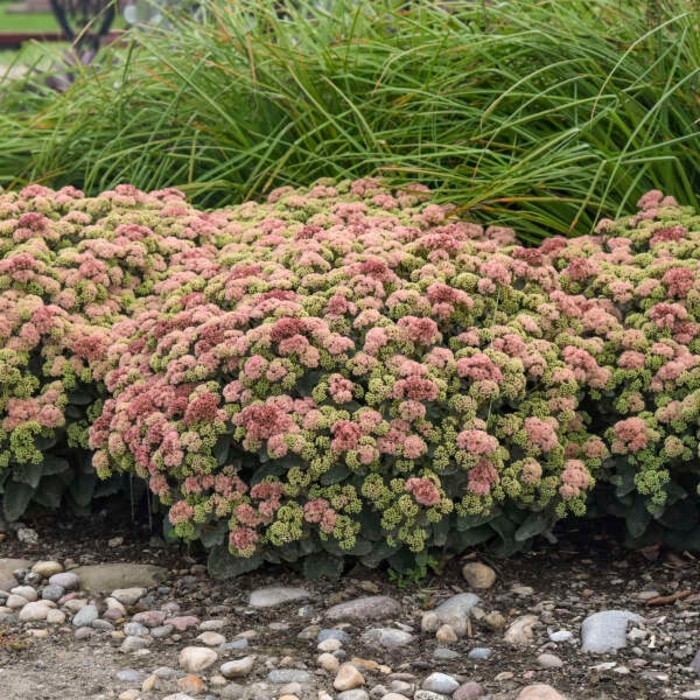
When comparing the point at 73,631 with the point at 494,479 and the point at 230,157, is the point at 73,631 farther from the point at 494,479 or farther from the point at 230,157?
the point at 230,157

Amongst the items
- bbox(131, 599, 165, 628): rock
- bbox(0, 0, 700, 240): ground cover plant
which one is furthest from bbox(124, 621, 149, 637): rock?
bbox(0, 0, 700, 240): ground cover plant

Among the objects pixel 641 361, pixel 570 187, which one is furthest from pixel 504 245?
pixel 641 361

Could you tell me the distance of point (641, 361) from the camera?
140 inches

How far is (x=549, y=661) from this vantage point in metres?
3.04

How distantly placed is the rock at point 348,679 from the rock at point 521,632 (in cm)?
46

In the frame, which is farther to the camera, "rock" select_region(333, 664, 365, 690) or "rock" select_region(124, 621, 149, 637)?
"rock" select_region(124, 621, 149, 637)

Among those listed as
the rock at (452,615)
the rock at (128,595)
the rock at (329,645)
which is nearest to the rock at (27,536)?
the rock at (128,595)

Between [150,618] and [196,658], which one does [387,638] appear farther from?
[150,618]

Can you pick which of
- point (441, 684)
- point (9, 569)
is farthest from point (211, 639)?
point (9, 569)

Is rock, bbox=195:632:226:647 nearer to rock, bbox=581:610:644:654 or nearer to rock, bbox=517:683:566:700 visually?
rock, bbox=517:683:566:700

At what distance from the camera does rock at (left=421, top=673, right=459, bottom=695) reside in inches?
115

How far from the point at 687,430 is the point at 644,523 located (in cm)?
30

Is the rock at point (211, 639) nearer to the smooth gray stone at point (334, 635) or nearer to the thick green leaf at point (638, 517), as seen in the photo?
the smooth gray stone at point (334, 635)

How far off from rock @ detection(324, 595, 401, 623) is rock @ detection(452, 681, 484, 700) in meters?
0.44
